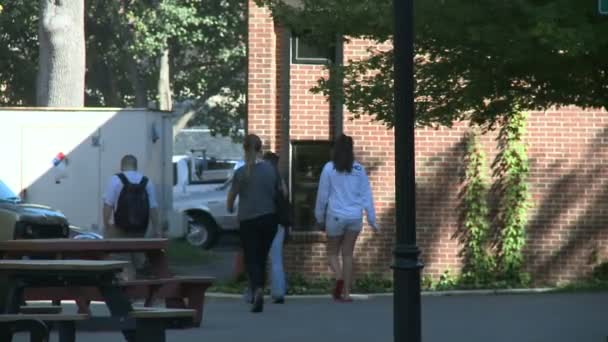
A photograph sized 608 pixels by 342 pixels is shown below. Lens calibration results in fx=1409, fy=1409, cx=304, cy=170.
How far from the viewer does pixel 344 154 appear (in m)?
15.6

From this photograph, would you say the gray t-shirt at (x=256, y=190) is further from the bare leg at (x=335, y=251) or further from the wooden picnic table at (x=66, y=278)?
the wooden picnic table at (x=66, y=278)

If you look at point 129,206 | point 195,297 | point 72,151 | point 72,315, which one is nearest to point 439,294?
point 129,206

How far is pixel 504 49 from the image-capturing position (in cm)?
987

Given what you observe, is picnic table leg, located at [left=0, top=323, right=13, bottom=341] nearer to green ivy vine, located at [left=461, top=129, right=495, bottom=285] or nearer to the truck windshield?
the truck windshield

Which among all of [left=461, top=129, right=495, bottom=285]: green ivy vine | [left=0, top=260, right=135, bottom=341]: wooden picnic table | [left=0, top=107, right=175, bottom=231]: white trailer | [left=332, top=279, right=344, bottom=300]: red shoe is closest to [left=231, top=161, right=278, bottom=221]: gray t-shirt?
[left=332, top=279, right=344, bottom=300]: red shoe

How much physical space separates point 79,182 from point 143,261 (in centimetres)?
614

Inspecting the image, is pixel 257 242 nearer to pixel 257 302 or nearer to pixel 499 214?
pixel 257 302

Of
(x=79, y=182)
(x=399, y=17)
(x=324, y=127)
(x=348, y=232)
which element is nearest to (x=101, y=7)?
(x=79, y=182)

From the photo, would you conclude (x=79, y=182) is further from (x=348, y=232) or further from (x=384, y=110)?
(x=384, y=110)

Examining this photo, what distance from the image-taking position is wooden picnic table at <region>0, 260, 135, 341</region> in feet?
31.8

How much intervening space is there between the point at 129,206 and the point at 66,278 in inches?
226

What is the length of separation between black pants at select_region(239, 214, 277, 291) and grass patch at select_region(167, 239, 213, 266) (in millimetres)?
10273

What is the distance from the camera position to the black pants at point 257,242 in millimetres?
14570

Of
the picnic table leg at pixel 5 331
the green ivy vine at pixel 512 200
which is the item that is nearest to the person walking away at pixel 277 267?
the green ivy vine at pixel 512 200
